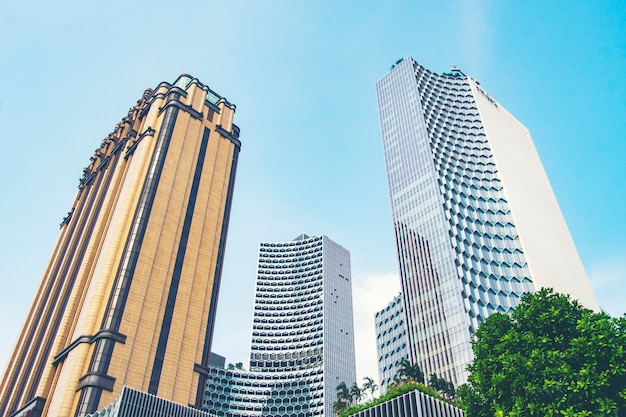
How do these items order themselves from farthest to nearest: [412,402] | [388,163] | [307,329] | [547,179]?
[307,329] → [547,179] → [388,163] → [412,402]

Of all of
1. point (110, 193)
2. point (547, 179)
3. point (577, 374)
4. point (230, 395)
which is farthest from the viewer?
point (230, 395)

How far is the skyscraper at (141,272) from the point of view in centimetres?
7481

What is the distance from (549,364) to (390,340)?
105 meters

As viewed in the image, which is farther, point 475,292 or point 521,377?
point 475,292

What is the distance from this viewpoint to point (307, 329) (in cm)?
19800

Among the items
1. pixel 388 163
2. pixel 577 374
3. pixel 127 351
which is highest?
pixel 388 163

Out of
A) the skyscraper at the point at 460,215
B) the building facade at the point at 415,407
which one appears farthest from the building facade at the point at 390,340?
the building facade at the point at 415,407

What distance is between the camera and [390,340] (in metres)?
136

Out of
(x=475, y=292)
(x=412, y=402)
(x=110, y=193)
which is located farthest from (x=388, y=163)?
(x=412, y=402)

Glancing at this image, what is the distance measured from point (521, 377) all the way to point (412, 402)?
1478 cm

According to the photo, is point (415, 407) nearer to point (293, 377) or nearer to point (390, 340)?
point (390, 340)

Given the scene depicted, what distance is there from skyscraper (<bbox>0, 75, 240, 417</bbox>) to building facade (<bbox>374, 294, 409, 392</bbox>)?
5548cm

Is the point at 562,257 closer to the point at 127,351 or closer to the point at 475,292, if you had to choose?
the point at 475,292

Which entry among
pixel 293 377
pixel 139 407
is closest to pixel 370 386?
pixel 139 407
